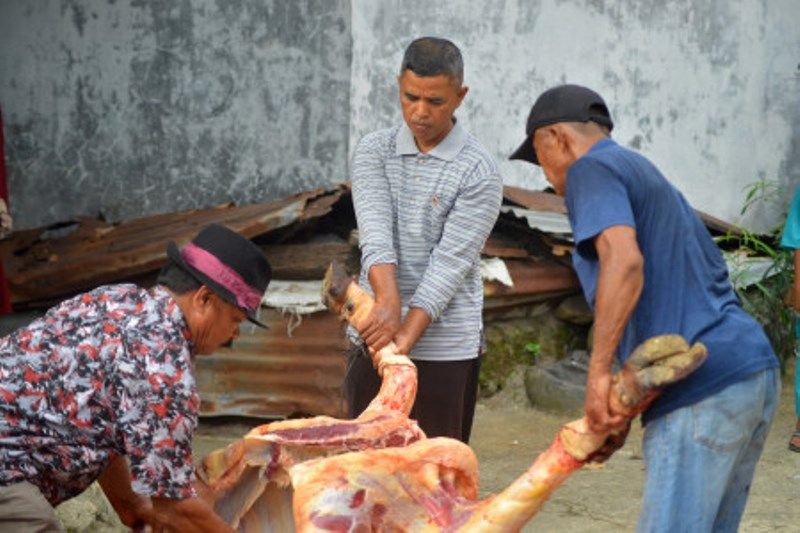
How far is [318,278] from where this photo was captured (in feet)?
26.4

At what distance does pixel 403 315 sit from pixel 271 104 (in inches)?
137

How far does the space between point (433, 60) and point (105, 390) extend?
6.00 ft

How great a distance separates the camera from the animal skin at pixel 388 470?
12.2 feet

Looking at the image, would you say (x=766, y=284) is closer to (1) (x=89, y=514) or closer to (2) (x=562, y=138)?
(1) (x=89, y=514)

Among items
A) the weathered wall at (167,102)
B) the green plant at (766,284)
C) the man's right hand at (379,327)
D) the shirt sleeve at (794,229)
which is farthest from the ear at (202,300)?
the green plant at (766,284)

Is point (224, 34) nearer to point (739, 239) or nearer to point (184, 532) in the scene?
point (739, 239)

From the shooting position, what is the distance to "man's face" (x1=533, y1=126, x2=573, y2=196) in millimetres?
4117

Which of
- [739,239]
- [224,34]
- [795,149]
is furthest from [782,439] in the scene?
[224,34]

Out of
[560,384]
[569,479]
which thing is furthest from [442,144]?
[560,384]

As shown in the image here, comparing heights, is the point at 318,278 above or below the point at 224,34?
below

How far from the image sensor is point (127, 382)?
12.9ft

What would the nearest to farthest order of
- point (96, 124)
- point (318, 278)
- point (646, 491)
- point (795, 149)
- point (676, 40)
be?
1. point (646, 491)
2. point (318, 278)
3. point (96, 124)
4. point (676, 40)
5. point (795, 149)

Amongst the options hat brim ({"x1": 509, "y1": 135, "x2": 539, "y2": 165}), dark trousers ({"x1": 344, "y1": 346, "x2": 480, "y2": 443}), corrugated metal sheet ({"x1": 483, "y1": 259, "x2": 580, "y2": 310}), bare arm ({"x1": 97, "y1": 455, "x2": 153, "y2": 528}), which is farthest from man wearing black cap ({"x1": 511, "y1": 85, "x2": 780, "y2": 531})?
corrugated metal sheet ({"x1": 483, "y1": 259, "x2": 580, "y2": 310})

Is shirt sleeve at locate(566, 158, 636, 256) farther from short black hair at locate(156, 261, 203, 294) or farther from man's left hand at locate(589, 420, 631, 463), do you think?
short black hair at locate(156, 261, 203, 294)
